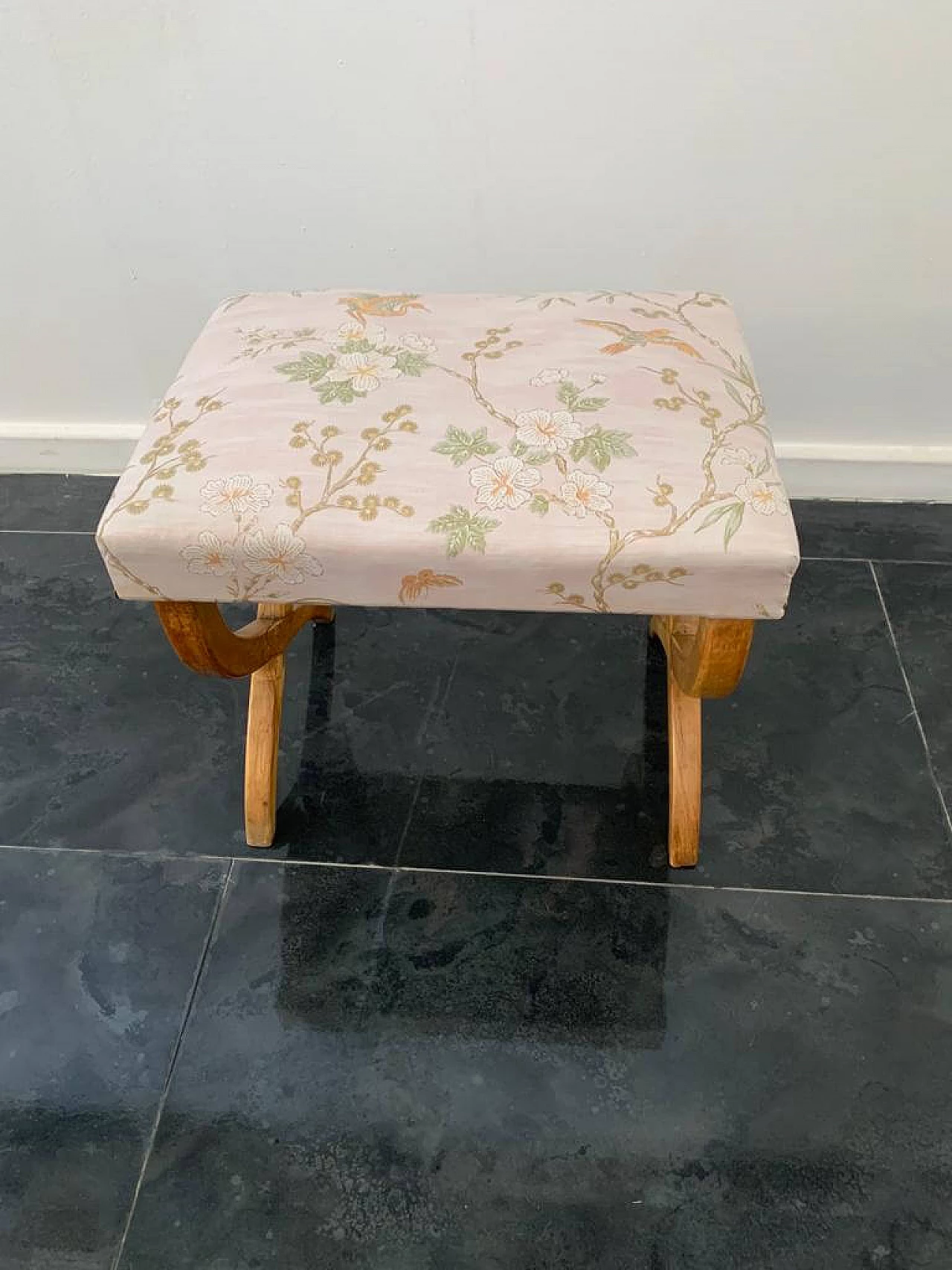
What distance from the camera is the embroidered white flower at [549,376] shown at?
85 centimetres

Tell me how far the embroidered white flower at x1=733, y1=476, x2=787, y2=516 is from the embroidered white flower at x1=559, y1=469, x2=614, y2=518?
0.32 feet

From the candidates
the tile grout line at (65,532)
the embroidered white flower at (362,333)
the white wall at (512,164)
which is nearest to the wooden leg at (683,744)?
the embroidered white flower at (362,333)

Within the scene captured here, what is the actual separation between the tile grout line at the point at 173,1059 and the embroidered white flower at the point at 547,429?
554 mm

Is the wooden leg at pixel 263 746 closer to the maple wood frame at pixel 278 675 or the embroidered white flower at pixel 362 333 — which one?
the maple wood frame at pixel 278 675

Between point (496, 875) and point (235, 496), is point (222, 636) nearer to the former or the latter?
point (235, 496)

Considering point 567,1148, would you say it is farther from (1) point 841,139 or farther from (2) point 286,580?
(1) point 841,139

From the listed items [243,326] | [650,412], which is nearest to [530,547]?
[650,412]

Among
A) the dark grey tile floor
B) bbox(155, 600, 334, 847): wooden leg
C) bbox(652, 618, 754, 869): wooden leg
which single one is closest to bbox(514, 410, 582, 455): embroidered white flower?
bbox(652, 618, 754, 869): wooden leg

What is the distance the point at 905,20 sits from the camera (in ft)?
3.39

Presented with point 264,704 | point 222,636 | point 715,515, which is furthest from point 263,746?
point 715,515

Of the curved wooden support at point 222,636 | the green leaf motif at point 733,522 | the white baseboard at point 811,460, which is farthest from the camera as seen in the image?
the white baseboard at point 811,460

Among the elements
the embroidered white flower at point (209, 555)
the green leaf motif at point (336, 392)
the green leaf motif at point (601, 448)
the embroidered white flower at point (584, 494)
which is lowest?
the embroidered white flower at point (209, 555)

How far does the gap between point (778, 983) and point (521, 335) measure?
2.10ft

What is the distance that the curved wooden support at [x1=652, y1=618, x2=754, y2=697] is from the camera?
31.5 inches
